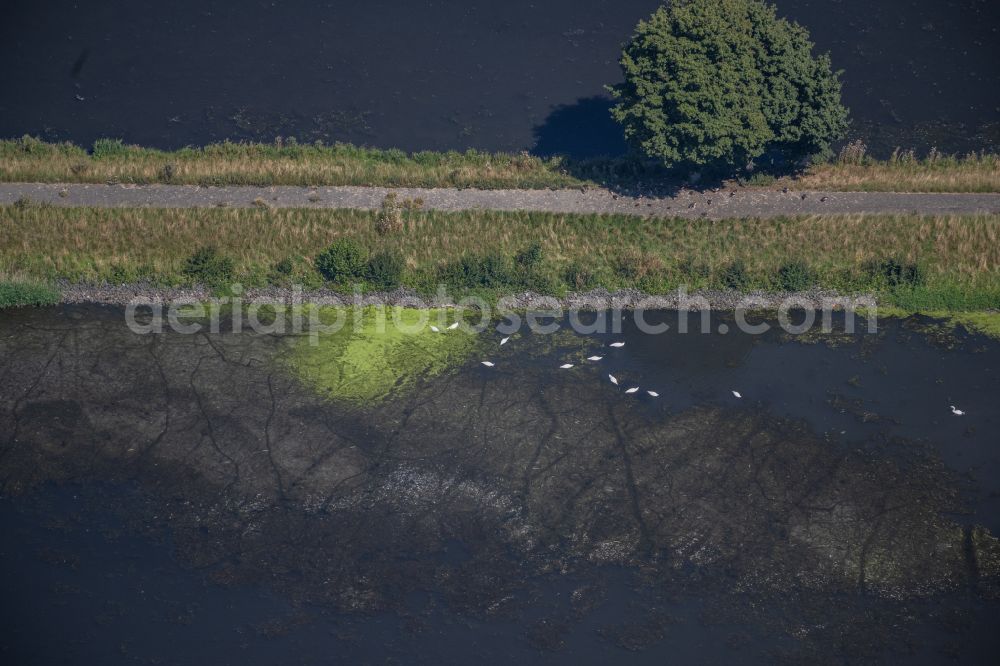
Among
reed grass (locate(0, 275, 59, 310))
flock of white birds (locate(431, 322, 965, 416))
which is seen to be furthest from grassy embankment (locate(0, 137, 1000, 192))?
flock of white birds (locate(431, 322, 965, 416))

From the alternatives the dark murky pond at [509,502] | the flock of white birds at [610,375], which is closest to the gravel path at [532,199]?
the dark murky pond at [509,502]

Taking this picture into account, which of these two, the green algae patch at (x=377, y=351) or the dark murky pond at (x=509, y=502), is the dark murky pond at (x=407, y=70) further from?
the dark murky pond at (x=509, y=502)

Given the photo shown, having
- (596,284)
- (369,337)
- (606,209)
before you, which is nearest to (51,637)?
(369,337)

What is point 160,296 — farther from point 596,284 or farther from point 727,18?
point 727,18

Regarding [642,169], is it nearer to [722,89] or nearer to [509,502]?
[722,89]

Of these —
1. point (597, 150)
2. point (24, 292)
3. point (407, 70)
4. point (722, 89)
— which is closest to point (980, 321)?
point (722, 89)

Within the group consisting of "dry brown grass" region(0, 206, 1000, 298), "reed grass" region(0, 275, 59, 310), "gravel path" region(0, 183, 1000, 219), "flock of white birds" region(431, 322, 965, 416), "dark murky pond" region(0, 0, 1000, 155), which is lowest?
"flock of white birds" region(431, 322, 965, 416)

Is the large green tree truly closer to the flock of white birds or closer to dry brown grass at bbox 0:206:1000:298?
dry brown grass at bbox 0:206:1000:298

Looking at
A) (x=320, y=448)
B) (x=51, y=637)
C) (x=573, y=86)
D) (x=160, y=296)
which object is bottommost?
(x=51, y=637)
